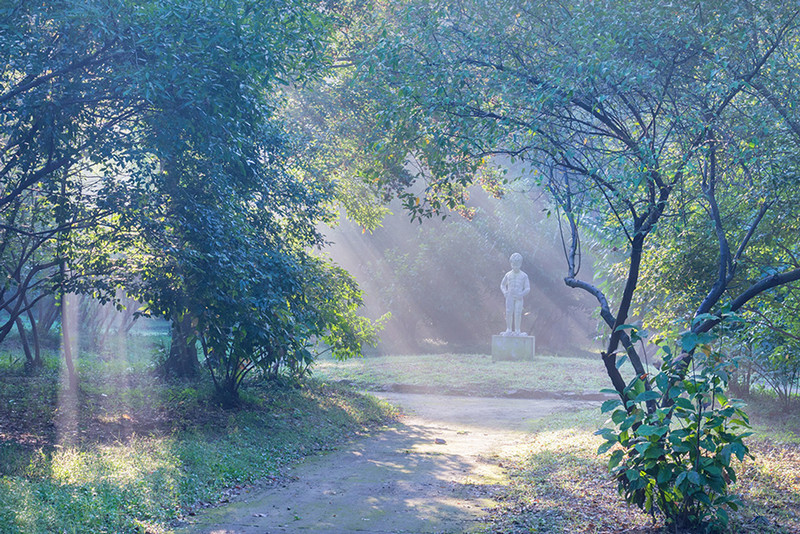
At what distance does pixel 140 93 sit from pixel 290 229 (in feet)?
14.3

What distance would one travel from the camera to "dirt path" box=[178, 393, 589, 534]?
17.1 ft

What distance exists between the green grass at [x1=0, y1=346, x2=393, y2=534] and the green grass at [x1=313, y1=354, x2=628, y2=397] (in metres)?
4.09

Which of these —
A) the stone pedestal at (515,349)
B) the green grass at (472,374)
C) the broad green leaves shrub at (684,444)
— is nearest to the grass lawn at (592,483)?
the broad green leaves shrub at (684,444)

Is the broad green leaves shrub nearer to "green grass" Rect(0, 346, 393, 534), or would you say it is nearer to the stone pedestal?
"green grass" Rect(0, 346, 393, 534)

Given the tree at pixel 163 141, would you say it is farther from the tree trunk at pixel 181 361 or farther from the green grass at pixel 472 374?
the green grass at pixel 472 374

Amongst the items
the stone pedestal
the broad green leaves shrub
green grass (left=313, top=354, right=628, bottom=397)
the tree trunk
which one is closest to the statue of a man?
the stone pedestal

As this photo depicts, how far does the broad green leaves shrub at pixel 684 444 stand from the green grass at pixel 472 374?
11035 millimetres

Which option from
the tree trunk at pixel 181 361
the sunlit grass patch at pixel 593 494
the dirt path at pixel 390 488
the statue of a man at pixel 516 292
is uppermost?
the statue of a man at pixel 516 292

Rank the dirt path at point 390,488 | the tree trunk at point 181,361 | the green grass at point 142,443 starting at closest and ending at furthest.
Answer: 1. the green grass at point 142,443
2. the dirt path at point 390,488
3. the tree trunk at point 181,361

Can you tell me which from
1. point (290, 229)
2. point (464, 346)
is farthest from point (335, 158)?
point (464, 346)

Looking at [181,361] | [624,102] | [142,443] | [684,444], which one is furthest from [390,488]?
[181,361]

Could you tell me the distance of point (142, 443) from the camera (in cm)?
704

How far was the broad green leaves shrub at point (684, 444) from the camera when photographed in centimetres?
430

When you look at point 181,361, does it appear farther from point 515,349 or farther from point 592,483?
point 515,349
